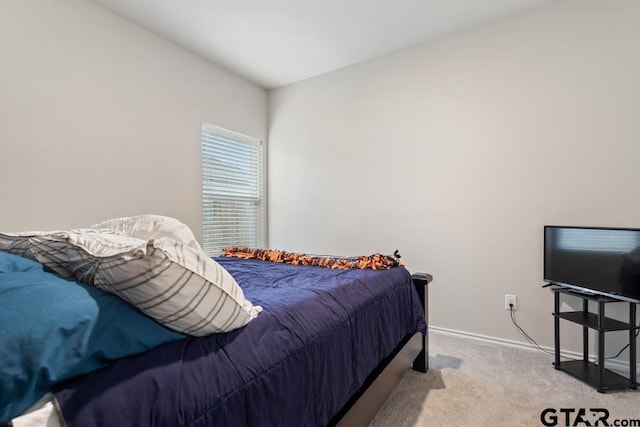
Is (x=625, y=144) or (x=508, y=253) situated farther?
(x=508, y=253)

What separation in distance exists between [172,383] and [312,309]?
597mm

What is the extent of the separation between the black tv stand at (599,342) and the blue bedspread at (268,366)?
47.2 inches

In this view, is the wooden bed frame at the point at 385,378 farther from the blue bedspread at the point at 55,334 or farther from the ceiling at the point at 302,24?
the ceiling at the point at 302,24

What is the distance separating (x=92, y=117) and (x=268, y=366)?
96.2 inches

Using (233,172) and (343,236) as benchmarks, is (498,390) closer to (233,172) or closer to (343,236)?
(343,236)

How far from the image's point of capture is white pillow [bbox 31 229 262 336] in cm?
72

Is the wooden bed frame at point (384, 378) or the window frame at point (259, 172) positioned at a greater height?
the window frame at point (259, 172)

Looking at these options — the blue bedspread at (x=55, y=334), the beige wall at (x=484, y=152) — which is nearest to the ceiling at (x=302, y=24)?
the beige wall at (x=484, y=152)

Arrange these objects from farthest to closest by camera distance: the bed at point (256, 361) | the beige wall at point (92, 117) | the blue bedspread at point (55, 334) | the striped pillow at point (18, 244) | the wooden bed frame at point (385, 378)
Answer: the beige wall at point (92, 117)
the wooden bed frame at point (385, 378)
the striped pillow at point (18, 244)
the bed at point (256, 361)
the blue bedspread at point (55, 334)

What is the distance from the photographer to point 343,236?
137 inches

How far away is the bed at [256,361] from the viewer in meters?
0.65

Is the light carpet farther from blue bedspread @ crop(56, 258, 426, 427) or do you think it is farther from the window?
the window

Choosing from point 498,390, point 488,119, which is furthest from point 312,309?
point 488,119

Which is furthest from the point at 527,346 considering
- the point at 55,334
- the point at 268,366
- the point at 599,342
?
the point at 55,334
